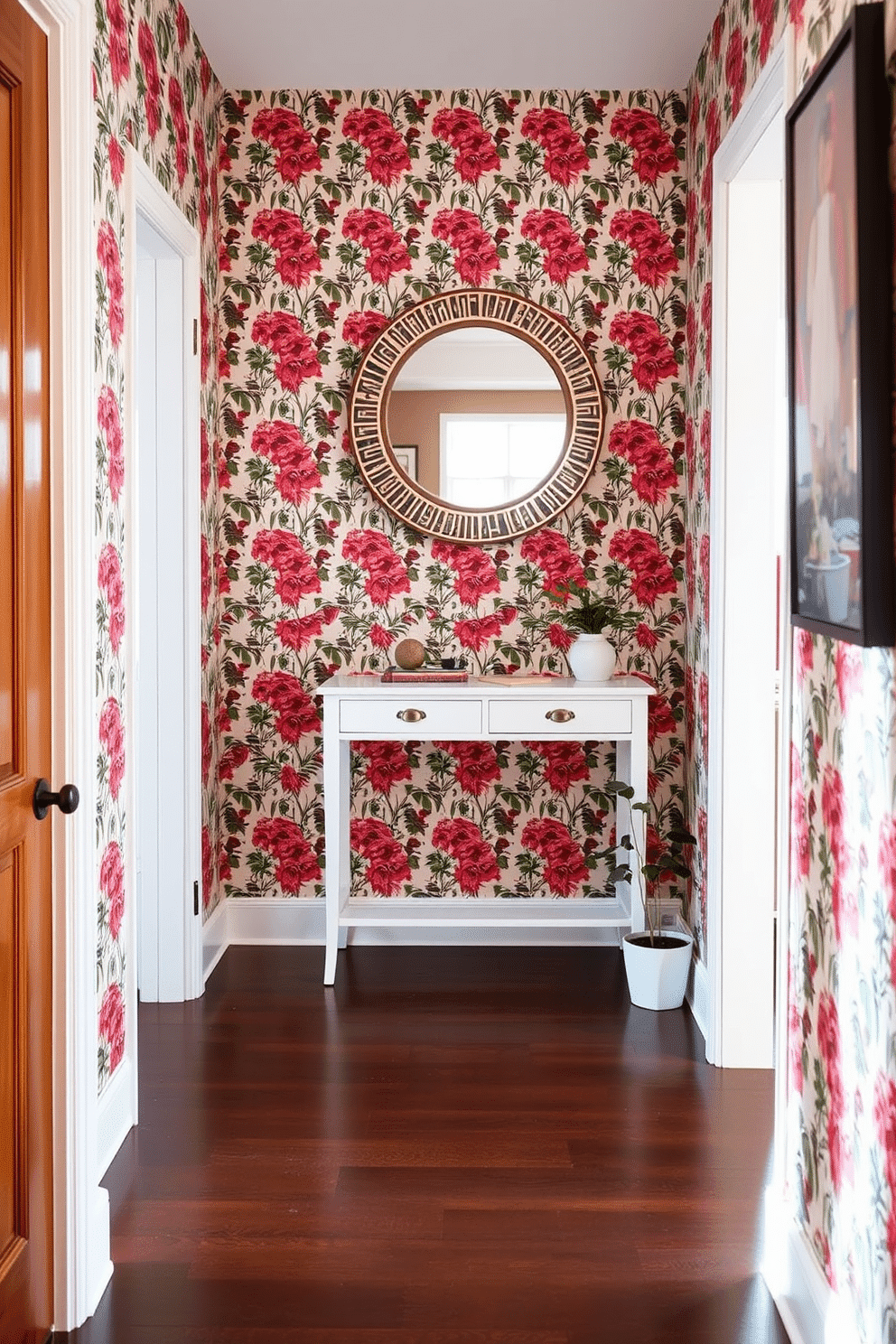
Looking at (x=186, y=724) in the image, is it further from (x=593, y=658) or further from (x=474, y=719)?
(x=593, y=658)

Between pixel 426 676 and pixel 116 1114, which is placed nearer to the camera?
pixel 116 1114

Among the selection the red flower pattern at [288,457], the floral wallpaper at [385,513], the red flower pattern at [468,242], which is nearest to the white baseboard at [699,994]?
the floral wallpaper at [385,513]

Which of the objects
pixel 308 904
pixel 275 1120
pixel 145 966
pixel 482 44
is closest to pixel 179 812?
pixel 145 966

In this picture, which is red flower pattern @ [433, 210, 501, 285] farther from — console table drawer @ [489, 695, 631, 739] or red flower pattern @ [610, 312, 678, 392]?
console table drawer @ [489, 695, 631, 739]

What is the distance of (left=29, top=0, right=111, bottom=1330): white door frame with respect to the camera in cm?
206

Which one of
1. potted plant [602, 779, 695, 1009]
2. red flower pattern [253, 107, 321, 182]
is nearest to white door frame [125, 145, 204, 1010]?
red flower pattern [253, 107, 321, 182]

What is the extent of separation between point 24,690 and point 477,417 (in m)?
2.35

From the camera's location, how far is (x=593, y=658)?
3.81 m

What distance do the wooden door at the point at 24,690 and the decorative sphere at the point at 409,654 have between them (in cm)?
189

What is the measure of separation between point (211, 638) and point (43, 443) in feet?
6.43

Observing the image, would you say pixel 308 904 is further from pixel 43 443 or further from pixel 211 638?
pixel 43 443

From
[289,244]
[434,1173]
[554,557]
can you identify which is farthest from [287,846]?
[289,244]

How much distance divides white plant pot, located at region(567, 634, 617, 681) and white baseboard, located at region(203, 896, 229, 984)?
4.59ft

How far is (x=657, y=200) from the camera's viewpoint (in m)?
3.98
